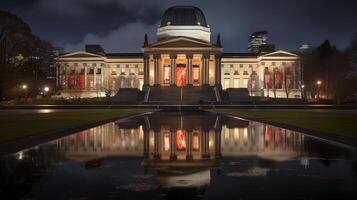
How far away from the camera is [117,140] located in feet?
73.8

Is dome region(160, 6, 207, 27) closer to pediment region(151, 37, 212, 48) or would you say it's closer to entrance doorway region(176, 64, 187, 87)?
entrance doorway region(176, 64, 187, 87)

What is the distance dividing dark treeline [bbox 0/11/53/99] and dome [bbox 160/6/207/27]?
147 feet

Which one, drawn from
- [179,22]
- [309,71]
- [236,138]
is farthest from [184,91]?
[236,138]

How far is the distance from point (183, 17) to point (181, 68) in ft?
55.8

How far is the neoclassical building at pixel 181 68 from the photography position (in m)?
115

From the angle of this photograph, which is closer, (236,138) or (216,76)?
(236,138)

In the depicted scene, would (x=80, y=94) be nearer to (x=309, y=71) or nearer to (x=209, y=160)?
(x=309, y=71)

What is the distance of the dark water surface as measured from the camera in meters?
10.5

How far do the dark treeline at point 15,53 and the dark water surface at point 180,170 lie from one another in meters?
58.8

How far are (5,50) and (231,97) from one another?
4820 centimetres

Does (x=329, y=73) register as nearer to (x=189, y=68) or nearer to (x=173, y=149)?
(x=189, y=68)

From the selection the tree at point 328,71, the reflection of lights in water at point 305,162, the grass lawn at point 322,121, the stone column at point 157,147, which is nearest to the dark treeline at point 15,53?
the grass lawn at point 322,121

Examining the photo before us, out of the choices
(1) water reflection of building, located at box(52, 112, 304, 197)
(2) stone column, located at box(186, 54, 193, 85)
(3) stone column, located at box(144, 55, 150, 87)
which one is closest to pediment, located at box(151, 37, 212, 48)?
(2) stone column, located at box(186, 54, 193, 85)

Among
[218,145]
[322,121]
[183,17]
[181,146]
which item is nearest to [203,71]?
[183,17]
